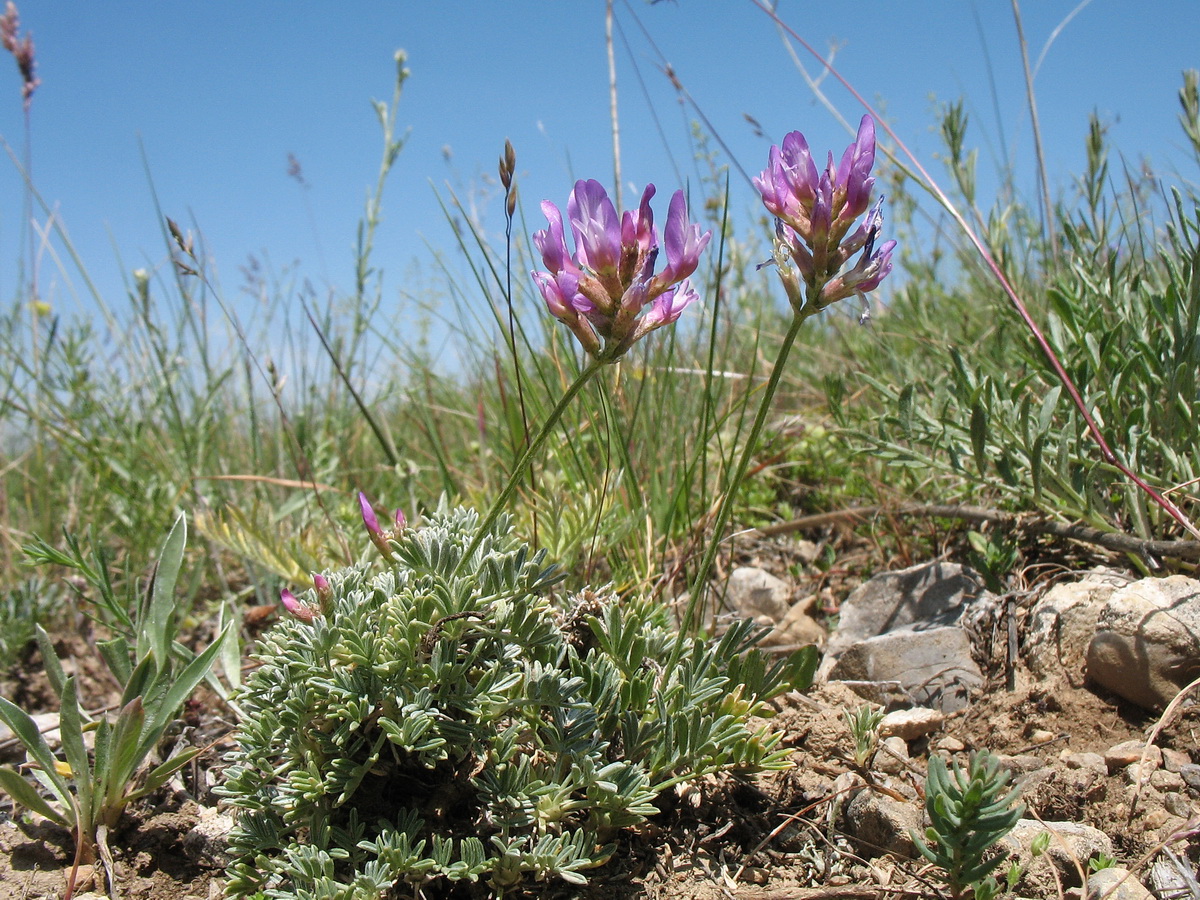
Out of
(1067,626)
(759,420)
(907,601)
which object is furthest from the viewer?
(907,601)

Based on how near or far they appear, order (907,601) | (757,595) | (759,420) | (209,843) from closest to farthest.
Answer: (759,420) → (209,843) → (907,601) → (757,595)

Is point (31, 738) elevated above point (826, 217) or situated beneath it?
situated beneath

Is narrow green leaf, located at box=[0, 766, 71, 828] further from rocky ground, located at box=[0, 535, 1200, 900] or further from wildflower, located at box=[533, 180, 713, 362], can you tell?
wildflower, located at box=[533, 180, 713, 362]

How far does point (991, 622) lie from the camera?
2.07 metres

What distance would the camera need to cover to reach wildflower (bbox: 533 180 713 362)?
3.83 feet

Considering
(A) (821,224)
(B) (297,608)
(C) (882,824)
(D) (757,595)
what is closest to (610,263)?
(A) (821,224)

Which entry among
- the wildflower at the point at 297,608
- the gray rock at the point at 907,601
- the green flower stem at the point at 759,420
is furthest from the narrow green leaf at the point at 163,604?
the gray rock at the point at 907,601

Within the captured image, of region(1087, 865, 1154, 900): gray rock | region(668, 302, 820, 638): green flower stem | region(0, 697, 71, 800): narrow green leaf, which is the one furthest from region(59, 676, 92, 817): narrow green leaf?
region(1087, 865, 1154, 900): gray rock

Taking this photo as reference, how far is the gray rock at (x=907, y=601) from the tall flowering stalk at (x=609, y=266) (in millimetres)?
1286

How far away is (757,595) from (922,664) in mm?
598

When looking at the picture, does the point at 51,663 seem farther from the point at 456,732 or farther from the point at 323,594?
the point at 456,732

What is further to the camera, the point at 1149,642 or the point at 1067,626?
the point at 1067,626

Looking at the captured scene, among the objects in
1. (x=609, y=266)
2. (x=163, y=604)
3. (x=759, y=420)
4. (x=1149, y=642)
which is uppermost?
(x=609, y=266)

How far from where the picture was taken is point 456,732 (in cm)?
135
